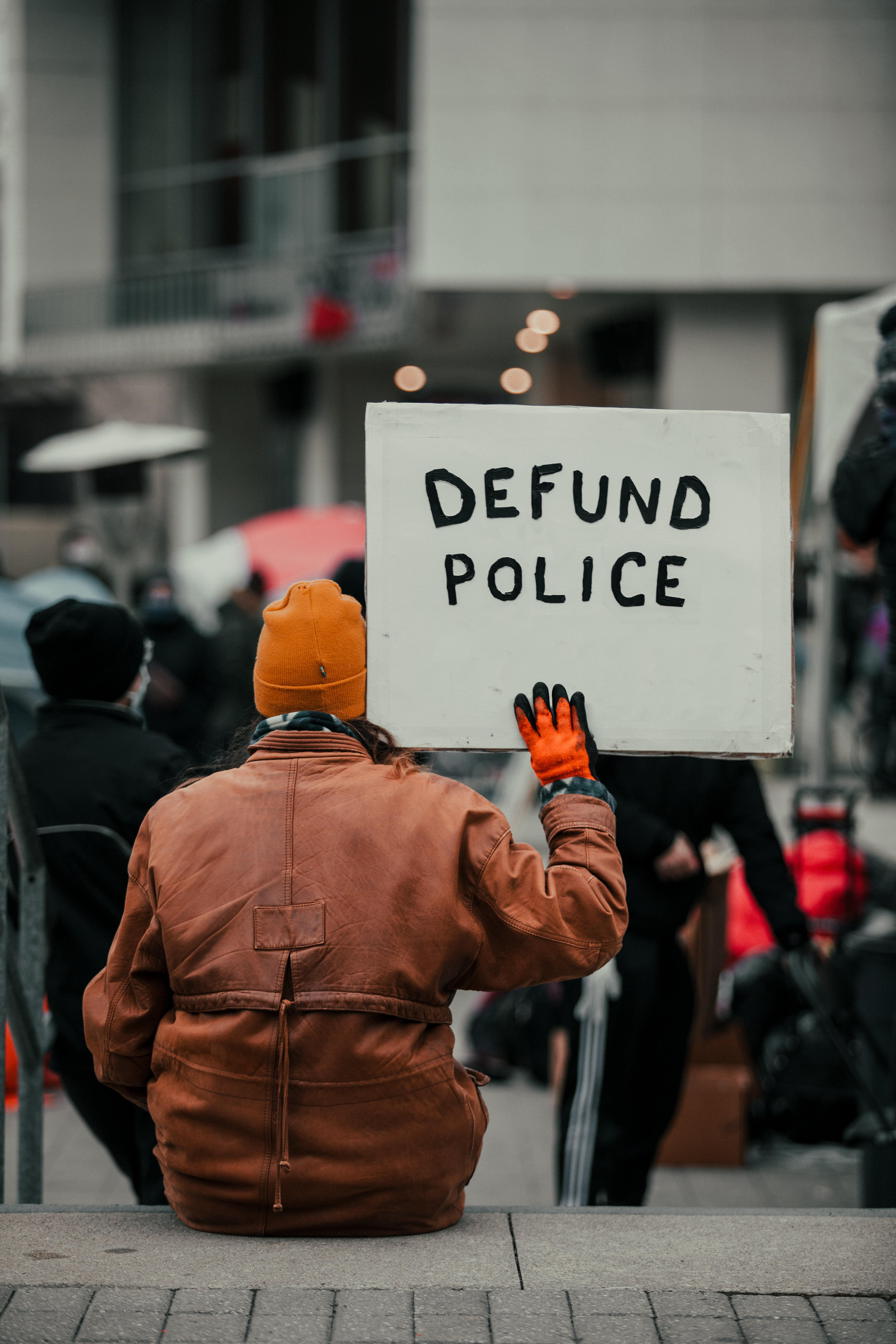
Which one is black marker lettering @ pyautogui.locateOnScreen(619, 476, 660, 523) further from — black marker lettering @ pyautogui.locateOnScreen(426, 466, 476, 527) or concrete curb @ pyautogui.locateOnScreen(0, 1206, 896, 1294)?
concrete curb @ pyautogui.locateOnScreen(0, 1206, 896, 1294)

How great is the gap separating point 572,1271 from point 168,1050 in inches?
31.6

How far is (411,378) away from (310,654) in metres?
17.5

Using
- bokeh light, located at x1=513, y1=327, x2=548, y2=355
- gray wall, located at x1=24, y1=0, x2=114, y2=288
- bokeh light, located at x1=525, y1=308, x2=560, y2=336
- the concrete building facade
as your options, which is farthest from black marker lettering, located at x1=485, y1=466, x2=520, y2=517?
gray wall, located at x1=24, y1=0, x2=114, y2=288

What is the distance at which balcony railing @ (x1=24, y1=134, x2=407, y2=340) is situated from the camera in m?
18.3

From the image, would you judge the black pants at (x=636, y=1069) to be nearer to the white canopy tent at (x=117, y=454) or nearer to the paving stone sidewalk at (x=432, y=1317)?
the paving stone sidewalk at (x=432, y=1317)

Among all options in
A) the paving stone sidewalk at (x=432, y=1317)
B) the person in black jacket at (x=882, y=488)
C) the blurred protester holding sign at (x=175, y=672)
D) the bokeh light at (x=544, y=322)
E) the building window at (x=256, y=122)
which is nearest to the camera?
the paving stone sidewalk at (x=432, y=1317)

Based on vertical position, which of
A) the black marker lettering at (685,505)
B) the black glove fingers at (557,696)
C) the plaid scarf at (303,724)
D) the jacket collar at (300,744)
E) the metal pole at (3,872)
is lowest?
the metal pole at (3,872)

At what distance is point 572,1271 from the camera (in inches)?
102

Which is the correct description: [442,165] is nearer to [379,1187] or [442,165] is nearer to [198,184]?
[198,184]

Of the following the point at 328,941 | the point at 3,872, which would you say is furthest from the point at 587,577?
the point at 3,872

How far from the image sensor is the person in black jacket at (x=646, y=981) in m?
3.99

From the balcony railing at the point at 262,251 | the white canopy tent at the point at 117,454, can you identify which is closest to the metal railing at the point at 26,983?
the white canopy tent at the point at 117,454

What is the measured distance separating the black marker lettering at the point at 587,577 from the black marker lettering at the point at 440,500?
0.75 ft

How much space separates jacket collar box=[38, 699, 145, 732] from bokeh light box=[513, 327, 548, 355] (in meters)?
14.2
